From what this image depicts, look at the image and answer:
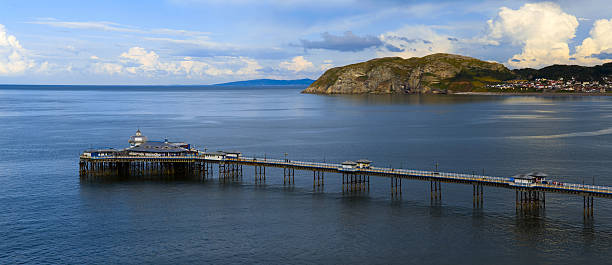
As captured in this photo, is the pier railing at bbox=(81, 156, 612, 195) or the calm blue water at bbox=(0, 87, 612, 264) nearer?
the calm blue water at bbox=(0, 87, 612, 264)

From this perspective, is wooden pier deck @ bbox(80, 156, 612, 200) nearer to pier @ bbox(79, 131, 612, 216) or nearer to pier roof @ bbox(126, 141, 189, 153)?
pier @ bbox(79, 131, 612, 216)

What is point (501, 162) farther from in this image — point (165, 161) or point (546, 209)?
point (165, 161)

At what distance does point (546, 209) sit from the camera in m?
81.7

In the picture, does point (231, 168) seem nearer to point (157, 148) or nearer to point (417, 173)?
point (157, 148)

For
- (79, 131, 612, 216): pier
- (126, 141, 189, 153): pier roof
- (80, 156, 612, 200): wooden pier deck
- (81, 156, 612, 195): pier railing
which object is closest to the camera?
(80, 156, 612, 200): wooden pier deck

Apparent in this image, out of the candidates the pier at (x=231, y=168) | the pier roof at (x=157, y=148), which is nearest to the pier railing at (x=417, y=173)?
the pier at (x=231, y=168)

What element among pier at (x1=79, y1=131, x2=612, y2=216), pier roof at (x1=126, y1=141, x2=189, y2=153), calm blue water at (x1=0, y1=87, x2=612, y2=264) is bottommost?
calm blue water at (x1=0, y1=87, x2=612, y2=264)

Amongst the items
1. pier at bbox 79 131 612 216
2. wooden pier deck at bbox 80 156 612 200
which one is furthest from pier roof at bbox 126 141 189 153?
wooden pier deck at bbox 80 156 612 200

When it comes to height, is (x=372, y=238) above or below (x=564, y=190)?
below

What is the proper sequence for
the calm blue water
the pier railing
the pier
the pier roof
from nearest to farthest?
the calm blue water < the pier railing < the pier < the pier roof

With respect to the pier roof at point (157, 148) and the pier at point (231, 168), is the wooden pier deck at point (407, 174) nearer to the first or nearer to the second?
the pier at point (231, 168)

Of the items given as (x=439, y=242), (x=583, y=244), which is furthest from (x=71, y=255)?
(x=583, y=244)

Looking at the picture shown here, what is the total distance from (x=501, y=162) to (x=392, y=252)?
67.4 m

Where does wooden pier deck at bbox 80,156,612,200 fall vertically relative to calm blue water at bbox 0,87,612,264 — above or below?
above
